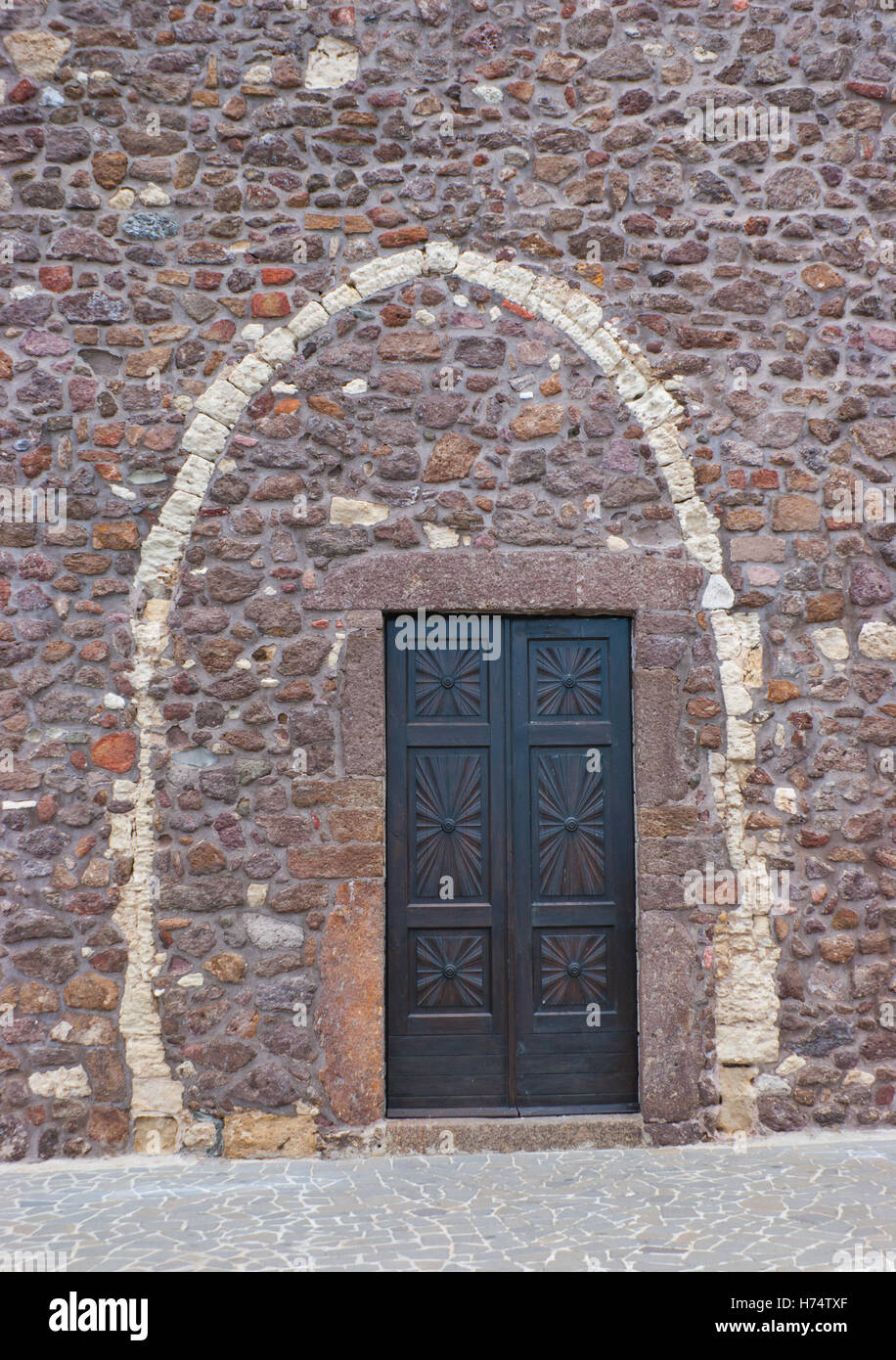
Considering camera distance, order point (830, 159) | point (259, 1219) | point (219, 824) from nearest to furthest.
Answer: point (259, 1219)
point (219, 824)
point (830, 159)

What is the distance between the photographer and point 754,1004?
4004 millimetres

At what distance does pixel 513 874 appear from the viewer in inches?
161

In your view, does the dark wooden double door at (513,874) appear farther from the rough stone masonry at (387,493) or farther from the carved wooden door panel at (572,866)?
the rough stone masonry at (387,493)

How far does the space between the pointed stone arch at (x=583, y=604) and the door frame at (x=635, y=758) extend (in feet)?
0.36

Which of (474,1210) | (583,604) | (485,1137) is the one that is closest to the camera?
(474,1210)

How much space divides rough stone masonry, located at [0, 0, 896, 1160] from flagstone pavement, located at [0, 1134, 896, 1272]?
8.1 inches

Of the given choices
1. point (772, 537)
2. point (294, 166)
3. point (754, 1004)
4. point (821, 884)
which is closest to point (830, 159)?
point (772, 537)

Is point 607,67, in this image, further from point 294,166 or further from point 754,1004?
point 754,1004

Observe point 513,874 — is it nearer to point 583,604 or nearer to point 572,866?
point 572,866

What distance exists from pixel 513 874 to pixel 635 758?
0.65 metres

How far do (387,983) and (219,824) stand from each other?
2.90 ft

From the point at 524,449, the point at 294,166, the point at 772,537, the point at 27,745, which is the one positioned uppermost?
the point at 294,166

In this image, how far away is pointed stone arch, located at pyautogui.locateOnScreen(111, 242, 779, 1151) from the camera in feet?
12.8

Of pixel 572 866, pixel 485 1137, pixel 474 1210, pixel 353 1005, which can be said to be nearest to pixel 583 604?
pixel 572 866
